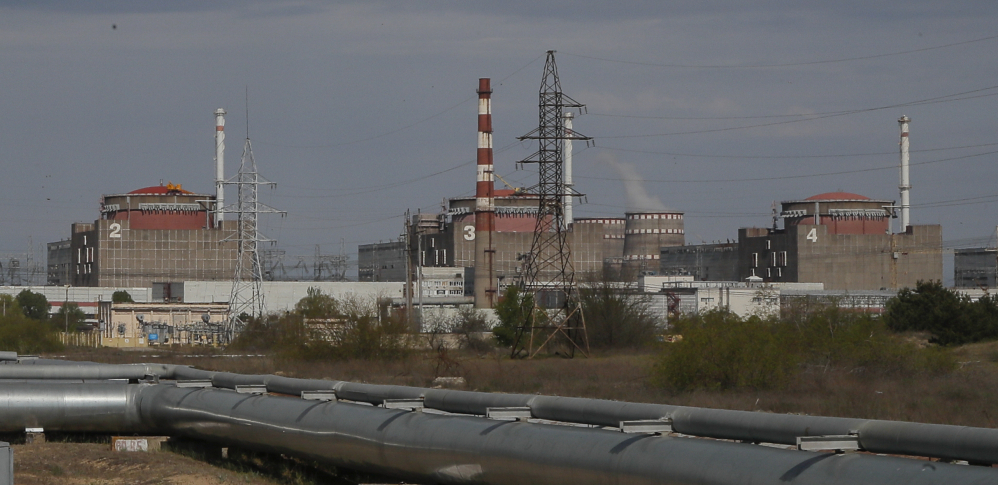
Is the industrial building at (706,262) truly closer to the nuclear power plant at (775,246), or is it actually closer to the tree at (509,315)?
the nuclear power plant at (775,246)

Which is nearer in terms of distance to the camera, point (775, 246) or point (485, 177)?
point (485, 177)

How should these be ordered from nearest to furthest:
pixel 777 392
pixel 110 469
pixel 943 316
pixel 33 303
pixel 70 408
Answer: pixel 110 469 → pixel 70 408 → pixel 777 392 → pixel 943 316 → pixel 33 303

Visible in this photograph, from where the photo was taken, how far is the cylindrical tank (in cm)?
12338

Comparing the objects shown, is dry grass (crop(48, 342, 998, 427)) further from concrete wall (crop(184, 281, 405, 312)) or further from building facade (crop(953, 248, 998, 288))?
building facade (crop(953, 248, 998, 288))

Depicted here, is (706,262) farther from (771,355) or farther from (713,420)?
(713,420)

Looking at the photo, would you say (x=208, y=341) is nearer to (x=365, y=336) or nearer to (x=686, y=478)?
(x=365, y=336)

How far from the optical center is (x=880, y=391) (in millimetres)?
22094

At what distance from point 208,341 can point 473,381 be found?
146ft

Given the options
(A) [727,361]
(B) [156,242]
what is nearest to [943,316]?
(A) [727,361]

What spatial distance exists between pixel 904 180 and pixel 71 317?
73.9 meters

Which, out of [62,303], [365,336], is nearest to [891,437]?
[365,336]

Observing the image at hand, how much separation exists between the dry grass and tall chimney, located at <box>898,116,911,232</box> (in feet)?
219

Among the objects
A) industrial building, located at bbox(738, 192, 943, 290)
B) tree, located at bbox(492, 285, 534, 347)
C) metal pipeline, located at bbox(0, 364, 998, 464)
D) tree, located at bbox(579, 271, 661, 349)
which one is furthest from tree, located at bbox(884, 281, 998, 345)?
industrial building, located at bbox(738, 192, 943, 290)

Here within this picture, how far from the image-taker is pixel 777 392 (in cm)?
2291
